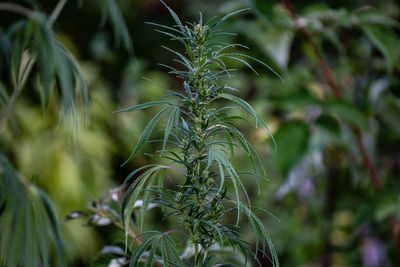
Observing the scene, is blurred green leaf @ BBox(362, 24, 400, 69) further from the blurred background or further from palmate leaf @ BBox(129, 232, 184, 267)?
palmate leaf @ BBox(129, 232, 184, 267)

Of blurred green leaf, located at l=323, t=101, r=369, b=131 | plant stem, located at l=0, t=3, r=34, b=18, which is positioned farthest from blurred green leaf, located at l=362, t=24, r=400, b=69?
plant stem, located at l=0, t=3, r=34, b=18

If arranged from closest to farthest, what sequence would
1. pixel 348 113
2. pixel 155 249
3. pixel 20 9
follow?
pixel 155 249 → pixel 20 9 → pixel 348 113

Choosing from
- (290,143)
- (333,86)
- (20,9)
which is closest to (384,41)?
(333,86)

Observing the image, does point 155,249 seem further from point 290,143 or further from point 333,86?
point 333,86

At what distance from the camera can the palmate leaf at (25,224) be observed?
36 cm

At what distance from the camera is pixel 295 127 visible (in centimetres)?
84

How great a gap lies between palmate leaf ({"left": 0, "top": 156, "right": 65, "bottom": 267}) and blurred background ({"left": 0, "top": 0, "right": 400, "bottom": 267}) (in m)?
0.04

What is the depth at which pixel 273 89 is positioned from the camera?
39.9 inches

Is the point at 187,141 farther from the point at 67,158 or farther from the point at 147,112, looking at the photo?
the point at 147,112

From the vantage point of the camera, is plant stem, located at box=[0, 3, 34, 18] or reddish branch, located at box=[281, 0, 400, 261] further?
reddish branch, located at box=[281, 0, 400, 261]

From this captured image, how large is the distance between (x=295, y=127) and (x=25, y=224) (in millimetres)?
573

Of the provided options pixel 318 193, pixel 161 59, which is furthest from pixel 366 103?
pixel 161 59

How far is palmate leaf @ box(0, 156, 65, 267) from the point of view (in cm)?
36

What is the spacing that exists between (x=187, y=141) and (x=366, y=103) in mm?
707
